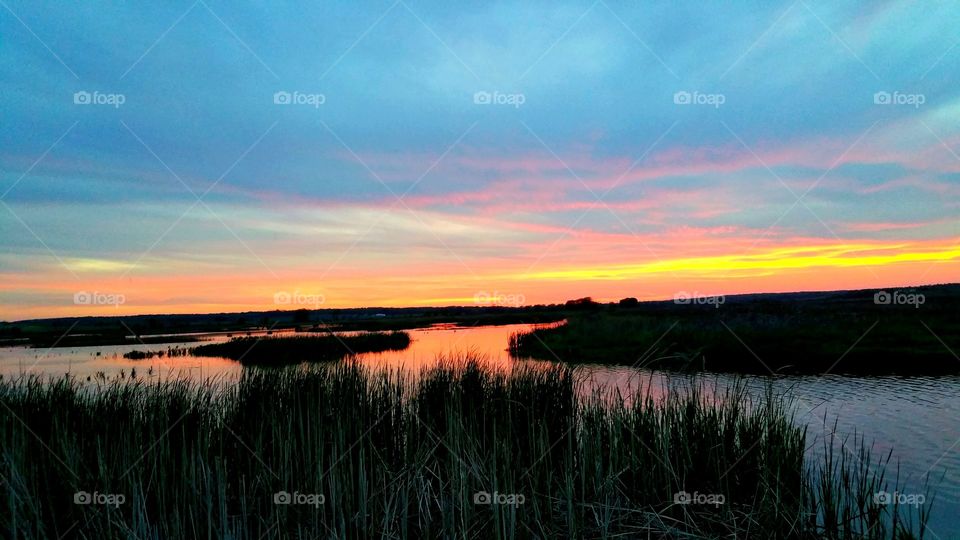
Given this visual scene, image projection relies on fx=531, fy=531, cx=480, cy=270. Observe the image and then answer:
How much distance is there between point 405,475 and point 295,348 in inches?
799

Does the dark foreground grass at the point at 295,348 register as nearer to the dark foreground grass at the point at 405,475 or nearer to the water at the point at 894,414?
the water at the point at 894,414

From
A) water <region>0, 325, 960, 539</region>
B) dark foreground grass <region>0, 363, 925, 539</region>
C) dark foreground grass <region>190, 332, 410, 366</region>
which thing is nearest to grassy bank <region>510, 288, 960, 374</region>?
water <region>0, 325, 960, 539</region>

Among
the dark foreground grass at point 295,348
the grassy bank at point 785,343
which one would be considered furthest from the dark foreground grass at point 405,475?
the dark foreground grass at point 295,348

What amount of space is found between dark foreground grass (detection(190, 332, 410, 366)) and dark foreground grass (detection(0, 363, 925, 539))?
1325cm

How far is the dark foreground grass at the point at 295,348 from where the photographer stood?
23.1 m

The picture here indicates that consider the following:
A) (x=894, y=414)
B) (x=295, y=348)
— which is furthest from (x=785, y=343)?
(x=295, y=348)

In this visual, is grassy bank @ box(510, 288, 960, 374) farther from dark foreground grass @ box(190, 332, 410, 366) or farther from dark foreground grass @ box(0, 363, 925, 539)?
dark foreground grass @ box(0, 363, 925, 539)

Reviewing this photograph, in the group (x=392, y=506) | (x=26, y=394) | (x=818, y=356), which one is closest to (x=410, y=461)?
(x=392, y=506)

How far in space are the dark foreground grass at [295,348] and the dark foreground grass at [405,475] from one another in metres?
13.2

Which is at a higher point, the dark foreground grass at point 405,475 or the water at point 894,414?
the dark foreground grass at point 405,475

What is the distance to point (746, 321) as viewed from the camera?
98.0ft

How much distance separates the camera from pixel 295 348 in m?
24.4

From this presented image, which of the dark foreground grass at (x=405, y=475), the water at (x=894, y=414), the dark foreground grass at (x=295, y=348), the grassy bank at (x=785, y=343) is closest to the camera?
the dark foreground grass at (x=405, y=475)

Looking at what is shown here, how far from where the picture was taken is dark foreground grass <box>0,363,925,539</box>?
4.50 metres
